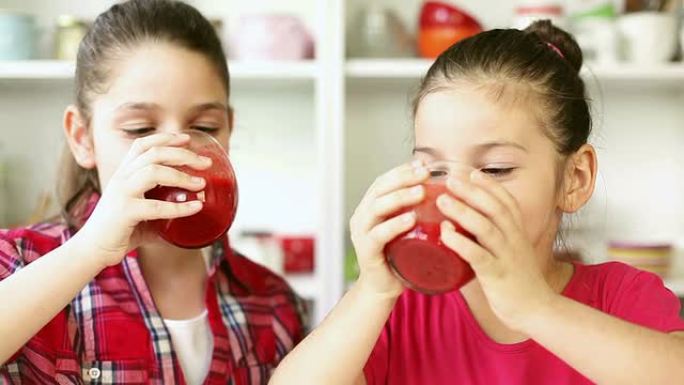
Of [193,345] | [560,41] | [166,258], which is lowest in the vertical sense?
Answer: [193,345]

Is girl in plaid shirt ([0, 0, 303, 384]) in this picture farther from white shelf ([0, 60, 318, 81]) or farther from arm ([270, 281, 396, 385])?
white shelf ([0, 60, 318, 81])

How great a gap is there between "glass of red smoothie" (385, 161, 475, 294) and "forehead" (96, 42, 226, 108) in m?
0.47

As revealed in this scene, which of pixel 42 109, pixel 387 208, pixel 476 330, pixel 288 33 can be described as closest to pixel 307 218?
pixel 288 33

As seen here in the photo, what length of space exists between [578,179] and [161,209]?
0.57m

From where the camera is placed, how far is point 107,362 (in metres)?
1.21

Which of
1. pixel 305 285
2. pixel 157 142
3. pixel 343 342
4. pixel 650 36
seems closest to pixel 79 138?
pixel 157 142

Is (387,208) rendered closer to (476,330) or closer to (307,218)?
(476,330)

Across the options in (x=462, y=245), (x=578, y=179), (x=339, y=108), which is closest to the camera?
(x=462, y=245)

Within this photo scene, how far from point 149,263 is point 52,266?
0.33 m

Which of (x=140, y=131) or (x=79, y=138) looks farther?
(x=79, y=138)

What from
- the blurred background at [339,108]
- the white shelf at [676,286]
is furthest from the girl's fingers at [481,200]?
the white shelf at [676,286]

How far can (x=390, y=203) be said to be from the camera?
0.84 metres

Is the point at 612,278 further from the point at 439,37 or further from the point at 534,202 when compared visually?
the point at 439,37

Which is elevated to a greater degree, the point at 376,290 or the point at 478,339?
the point at 376,290
